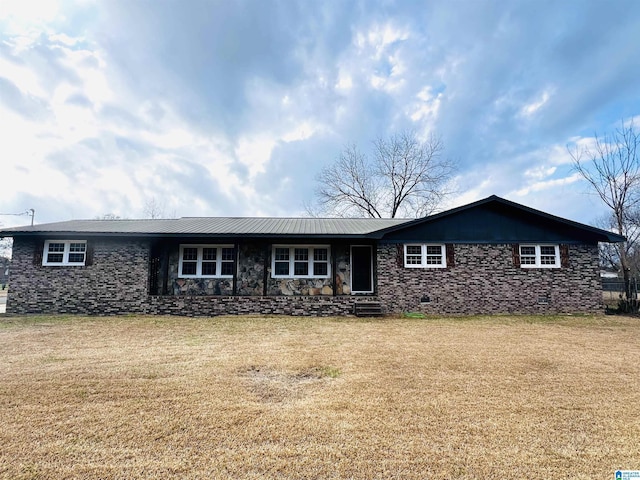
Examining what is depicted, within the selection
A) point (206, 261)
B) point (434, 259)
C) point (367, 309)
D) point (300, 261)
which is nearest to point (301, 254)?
point (300, 261)

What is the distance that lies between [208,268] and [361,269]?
6.34m

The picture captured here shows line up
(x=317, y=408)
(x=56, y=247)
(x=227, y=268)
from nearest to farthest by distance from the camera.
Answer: (x=317, y=408) → (x=56, y=247) → (x=227, y=268)

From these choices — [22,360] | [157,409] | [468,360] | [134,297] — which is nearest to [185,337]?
[22,360]

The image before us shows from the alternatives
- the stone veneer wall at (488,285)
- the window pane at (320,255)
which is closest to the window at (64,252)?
the window pane at (320,255)

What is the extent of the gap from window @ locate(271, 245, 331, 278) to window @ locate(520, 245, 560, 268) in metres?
7.56

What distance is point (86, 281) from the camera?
1216 cm

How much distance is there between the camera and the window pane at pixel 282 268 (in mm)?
13500

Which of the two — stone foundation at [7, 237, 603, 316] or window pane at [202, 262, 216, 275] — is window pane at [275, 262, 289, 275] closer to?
stone foundation at [7, 237, 603, 316]

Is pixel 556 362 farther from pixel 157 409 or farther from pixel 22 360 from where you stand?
pixel 22 360

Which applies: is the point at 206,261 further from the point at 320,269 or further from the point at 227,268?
the point at 320,269

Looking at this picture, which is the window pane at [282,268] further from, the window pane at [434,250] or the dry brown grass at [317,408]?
the dry brown grass at [317,408]

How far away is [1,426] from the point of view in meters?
3.39

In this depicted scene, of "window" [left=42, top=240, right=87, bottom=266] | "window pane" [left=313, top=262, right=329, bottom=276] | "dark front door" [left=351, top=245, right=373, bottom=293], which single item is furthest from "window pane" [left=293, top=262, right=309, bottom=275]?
"window" [left=42, top=240, right=87, bottom=266]

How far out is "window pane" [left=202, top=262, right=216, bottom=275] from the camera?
1350cm
